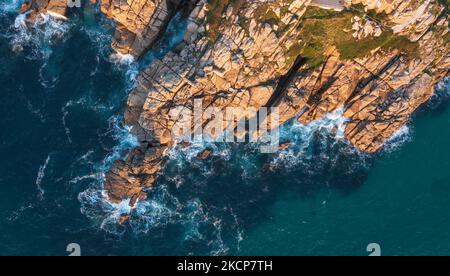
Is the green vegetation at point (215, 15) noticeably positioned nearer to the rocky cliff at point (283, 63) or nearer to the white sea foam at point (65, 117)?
the rocky cliff at point (283, 63)

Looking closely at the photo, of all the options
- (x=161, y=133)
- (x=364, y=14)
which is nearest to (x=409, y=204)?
(x=364, y=14)

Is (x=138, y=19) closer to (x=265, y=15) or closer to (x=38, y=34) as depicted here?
(x=38, y=34)

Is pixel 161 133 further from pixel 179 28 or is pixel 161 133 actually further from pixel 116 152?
pixel 179 28

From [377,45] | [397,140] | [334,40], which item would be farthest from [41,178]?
[397,140]

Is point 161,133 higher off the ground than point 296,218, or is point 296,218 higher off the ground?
point 161,133
